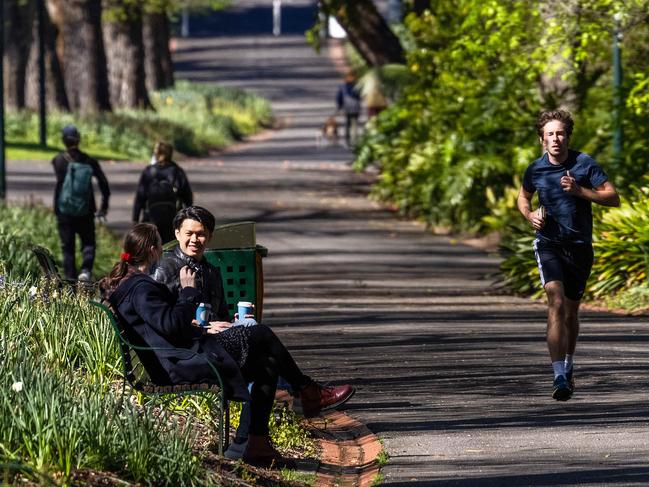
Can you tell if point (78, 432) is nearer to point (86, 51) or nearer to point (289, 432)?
point (289, 432)

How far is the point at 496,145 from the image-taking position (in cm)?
2542

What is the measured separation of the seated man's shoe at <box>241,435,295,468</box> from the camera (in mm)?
8711

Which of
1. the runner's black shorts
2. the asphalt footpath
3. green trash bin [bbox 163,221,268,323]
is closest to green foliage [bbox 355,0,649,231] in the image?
the asphalt footpath

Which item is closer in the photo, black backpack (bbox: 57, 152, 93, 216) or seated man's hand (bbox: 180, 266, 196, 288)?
seated man's hand (bbox: 180, 266, 196, 288)

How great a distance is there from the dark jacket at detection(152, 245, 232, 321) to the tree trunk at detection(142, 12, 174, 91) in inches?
1814

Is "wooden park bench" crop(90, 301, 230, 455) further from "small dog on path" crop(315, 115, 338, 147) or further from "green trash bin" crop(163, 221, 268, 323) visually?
"small dog on path" crop(315, 115, 338, 147)

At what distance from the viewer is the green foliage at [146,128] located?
3766 cm

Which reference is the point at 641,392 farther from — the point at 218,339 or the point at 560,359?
A: the point at 218,339

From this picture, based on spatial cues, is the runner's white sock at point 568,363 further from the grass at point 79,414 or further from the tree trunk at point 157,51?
the tree trunk at point 157,51

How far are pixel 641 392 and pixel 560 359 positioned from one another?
28.4 inches

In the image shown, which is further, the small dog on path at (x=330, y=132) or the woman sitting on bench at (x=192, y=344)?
the small dog on path at (x=330, y=132)

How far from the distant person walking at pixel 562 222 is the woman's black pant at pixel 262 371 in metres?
2.51

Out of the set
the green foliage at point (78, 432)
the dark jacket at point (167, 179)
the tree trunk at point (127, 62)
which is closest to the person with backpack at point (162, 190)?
the dark jacket at point (167, 179)

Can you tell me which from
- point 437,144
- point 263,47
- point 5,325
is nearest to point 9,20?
point 437,144
